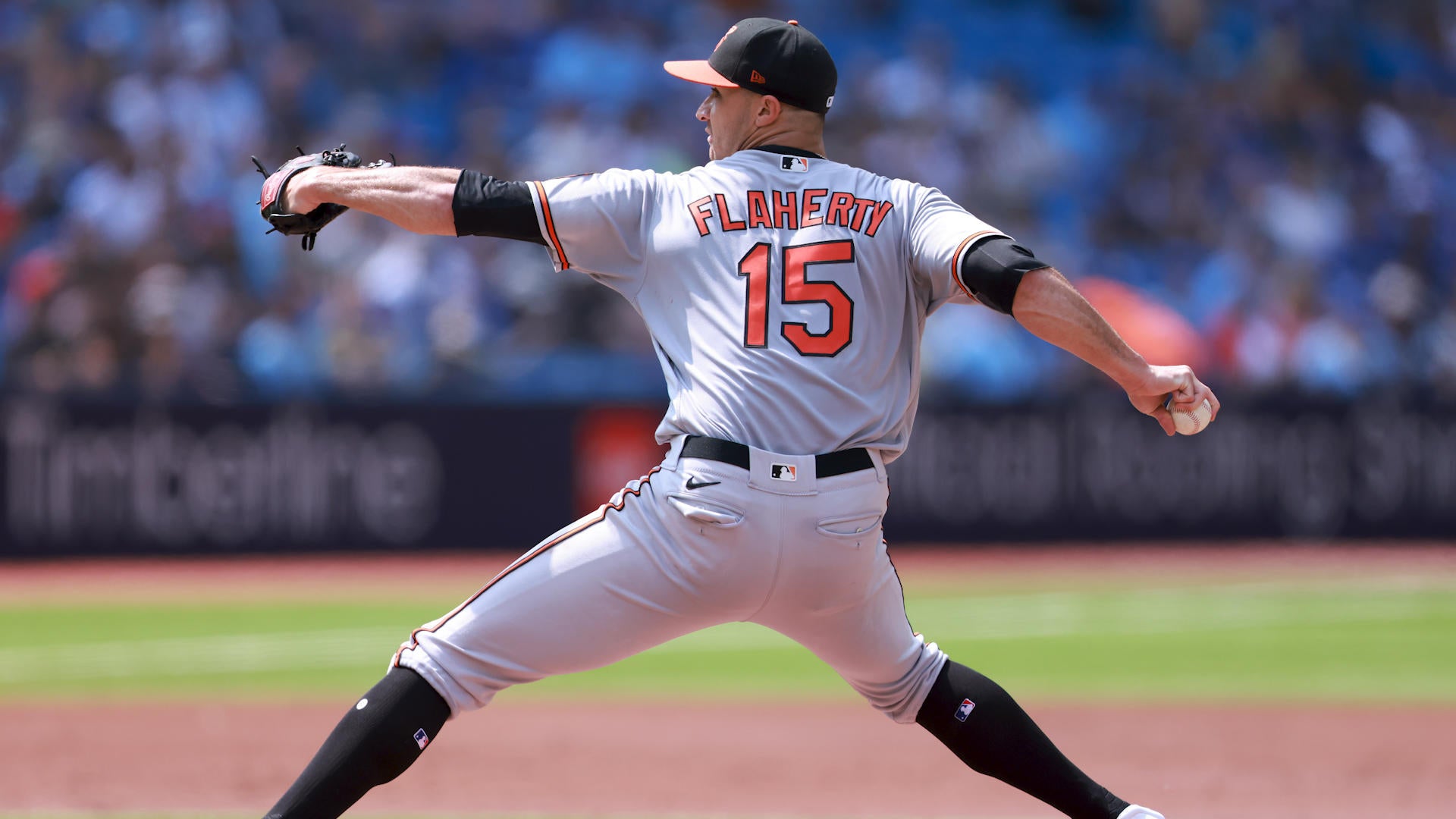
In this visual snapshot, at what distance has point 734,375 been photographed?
3.94m

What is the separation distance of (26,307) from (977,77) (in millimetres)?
10398

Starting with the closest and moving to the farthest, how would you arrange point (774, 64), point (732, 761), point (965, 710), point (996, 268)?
point (996, 268), point (774, 64), point (965, 710), point (732, 761)

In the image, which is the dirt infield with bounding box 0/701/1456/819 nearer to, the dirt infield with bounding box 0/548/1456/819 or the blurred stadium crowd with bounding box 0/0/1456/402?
the dirt infield with bounding box 0/548/1456/819

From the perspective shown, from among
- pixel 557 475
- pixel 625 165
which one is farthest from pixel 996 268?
pixel 625 165

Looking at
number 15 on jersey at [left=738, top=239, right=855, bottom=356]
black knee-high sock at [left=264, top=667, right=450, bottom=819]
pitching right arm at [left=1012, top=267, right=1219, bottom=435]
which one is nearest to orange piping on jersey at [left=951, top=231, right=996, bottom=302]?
pitching right arm at [left=1012, top=267, right=1219, bottom=435]

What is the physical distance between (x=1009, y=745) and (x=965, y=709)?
0.48ft

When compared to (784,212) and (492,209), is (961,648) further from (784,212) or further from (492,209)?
(492,209)

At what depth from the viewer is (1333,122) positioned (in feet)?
63.0

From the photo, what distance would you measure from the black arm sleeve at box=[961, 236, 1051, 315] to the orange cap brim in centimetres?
74

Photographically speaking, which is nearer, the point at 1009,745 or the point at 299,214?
the point at 299,214

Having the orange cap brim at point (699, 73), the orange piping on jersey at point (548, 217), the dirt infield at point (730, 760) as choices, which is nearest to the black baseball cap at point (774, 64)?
the orange cap brim at point (699, 73)

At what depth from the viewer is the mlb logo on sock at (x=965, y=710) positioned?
14.0ft

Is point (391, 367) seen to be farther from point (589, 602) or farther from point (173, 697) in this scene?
point (589, 602)

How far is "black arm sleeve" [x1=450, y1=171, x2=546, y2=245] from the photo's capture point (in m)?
3.88
